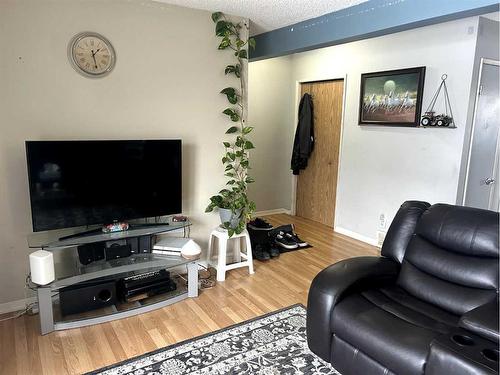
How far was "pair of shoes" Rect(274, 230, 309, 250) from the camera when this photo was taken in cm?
403

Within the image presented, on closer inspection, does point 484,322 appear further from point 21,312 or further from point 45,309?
point 21,312

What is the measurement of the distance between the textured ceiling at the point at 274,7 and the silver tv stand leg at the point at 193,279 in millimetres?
2123

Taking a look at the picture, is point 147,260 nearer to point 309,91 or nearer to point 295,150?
point 295,150

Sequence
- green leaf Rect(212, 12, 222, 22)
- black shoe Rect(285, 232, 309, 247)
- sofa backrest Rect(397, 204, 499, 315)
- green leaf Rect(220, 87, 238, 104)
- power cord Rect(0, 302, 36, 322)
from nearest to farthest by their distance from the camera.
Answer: sofa backrest Rect(397, 204, 499, 315)
power cord Rect(0, 302, 36, 322)
green leaf Rect(212, 12, 222, 22)
green leaf Rect(220, 87, 238, 104)
black shoe Rect(285, 232, 309, 247)

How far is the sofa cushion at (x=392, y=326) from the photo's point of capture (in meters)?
1.58

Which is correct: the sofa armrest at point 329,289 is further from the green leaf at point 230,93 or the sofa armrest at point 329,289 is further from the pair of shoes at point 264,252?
the green leaf at point 230,93

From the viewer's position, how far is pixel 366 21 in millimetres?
2543

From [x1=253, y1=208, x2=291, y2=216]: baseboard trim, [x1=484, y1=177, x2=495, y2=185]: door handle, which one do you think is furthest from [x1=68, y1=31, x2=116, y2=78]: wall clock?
[x1=484, y1=177, x2=495, y2=185]: door handle

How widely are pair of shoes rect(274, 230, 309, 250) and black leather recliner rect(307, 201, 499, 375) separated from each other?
1.74m

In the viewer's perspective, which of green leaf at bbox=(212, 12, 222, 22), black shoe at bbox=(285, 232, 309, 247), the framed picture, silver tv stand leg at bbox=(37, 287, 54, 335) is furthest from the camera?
black shoe at bbox=(285, 232, 309, 247)

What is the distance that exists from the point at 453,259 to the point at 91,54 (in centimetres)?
283

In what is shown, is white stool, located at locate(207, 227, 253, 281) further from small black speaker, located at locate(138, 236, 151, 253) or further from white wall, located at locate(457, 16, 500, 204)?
white wall, located at locate(457, 16, 500, 204)

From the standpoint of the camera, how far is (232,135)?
11.2 feet

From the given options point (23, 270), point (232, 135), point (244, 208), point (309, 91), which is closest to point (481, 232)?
point (244, 208)
